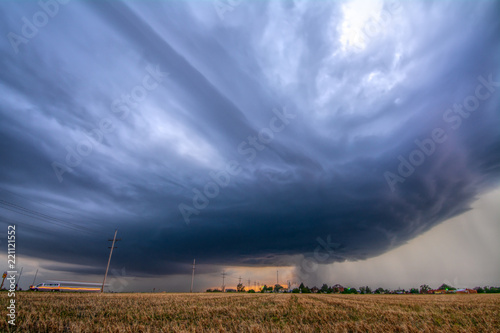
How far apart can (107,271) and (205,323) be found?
6107 centimetres

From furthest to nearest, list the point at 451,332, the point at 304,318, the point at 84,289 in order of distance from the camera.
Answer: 1. the point at 84,289
2. the point at 304,318
3. the point at 451,332

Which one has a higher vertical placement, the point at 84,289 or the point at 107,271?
the point at 107,271

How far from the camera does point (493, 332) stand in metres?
13.6

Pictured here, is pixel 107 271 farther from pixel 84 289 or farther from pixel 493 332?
pixel 493 332

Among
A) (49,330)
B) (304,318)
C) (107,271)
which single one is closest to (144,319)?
(49,330)

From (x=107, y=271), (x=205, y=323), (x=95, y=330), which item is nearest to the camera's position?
(x=95, y=330)

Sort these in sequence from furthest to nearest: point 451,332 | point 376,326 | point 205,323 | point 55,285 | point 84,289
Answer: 1. point 84,289
2. point 55,285
3. point 205,323
4. point 376,326
5. point 451,332

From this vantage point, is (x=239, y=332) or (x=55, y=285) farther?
(x=55, y=285)

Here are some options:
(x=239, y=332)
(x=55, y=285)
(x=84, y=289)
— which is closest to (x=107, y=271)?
(x=55, y=285)

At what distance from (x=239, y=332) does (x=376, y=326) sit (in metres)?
8.83

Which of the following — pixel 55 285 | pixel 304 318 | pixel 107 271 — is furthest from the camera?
pixel 55 285

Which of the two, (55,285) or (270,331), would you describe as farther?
(55,285)

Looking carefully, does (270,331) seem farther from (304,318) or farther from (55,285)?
(55,285)

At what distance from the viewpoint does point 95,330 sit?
11.9 metres
